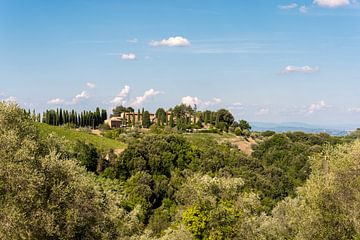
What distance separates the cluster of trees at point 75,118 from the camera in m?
123

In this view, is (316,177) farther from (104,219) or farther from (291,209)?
(104,219)

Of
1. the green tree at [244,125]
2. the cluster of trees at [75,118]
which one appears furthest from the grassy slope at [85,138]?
the green tree at [244,125]

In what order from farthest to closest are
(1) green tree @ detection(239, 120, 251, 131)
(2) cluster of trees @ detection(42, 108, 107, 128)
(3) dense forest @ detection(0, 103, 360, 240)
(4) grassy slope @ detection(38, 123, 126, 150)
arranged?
(1) green tree @ detection(239, 120, 251, 131) < (2) cluster of trees @ detection(42, 108, 107, 128) < (4) grassy slope @ detection(38, 123, 126, 150) < (3) dense forest @ detection(0, 103, 360, 240)

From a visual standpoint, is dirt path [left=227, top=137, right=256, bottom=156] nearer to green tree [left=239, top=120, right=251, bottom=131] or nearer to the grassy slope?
green tree [left=239, top=120, right=251, bottom=131]

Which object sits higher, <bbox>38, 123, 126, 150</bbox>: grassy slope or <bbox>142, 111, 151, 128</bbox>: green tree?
<bbox>142, 111, 151, 128</bbox>: green tree

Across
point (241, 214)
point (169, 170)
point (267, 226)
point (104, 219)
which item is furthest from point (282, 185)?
point (104, 219)

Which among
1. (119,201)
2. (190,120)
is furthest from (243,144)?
(119,201)

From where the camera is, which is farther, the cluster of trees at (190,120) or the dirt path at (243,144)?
the cluster of trees at (190,120)

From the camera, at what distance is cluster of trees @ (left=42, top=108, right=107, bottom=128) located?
404 ft

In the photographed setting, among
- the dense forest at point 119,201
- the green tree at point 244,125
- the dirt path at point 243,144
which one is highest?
the green tree at point 244,125

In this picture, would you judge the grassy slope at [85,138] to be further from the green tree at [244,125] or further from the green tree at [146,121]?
the green tree at [244,125]

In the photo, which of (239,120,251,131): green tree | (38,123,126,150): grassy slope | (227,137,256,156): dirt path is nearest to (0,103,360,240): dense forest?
(38,123,126,150): grassy slope

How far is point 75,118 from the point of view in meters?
131

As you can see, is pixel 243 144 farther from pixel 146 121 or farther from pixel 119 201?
pixel 119 201
